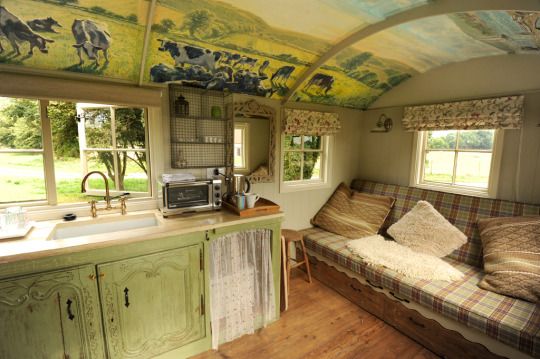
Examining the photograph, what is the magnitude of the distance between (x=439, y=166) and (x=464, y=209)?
1.98ft

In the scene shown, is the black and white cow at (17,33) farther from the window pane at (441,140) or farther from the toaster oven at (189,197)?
the window pane at (441,140)

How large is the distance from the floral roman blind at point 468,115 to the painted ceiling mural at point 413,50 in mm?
437

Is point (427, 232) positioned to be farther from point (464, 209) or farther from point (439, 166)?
point (439, 166)

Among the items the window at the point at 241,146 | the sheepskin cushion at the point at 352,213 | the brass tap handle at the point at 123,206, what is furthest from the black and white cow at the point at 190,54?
the sheepskin cushion at the point at 352,213

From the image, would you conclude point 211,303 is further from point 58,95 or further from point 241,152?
point 58,95

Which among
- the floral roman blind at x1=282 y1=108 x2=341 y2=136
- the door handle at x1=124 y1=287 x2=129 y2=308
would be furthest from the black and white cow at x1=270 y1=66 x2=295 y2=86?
the door handle at x1=124 y1=287 x2=129 y2=308

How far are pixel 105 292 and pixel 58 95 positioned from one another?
1.39 meters

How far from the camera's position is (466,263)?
236 cm

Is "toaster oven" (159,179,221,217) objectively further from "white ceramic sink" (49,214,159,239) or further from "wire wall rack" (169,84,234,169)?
"wire wall rack" (169,84,234,169)

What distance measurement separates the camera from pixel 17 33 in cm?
153

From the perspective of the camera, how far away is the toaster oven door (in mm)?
1958

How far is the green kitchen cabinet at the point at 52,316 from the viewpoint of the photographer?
1.32 metres

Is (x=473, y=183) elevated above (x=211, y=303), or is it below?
above

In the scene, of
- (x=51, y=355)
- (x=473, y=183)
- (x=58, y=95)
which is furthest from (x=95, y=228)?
(x=473, y=183)
